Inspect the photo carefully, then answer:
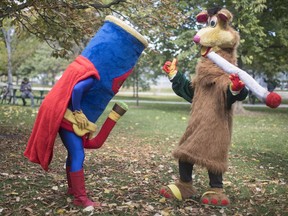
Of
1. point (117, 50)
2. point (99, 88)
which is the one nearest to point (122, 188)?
point (99, 88)

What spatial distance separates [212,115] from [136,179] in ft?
6.00

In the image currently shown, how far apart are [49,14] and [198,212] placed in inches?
192

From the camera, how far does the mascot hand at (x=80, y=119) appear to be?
160 inches

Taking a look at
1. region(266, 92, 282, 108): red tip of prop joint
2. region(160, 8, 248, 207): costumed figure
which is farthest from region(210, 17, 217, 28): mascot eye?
region(266, 92, 282, 108): red tip of prop joint

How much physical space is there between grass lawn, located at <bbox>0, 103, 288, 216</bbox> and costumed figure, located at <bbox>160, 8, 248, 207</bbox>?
0.87 feet

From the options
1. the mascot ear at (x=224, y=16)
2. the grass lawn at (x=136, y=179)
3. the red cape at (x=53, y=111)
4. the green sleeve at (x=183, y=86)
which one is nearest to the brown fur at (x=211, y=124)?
the mascot ear at (x=224, y=16)

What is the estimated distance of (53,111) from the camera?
403 cm

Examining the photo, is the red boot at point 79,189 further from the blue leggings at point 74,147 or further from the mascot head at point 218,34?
the mascot head at point 218,34

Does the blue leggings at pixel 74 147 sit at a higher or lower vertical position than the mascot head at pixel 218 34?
lower

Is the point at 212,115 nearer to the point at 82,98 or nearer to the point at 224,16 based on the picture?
the point at 224,16

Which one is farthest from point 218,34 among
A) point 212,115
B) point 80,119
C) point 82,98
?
point 80,119

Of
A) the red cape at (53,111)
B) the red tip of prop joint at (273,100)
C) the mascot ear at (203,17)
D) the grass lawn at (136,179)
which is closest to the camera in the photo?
the red tip of prop joint at (273,100)

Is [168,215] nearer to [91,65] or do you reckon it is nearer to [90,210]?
[90,210]

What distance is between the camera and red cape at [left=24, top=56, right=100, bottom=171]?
401 centimetres
